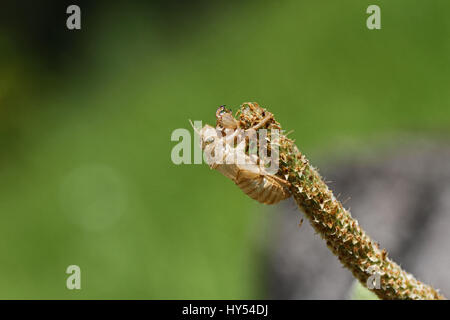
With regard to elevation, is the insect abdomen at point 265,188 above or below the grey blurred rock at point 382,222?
above

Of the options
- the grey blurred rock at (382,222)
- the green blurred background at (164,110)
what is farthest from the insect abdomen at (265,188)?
the green blurred background at (164,110)

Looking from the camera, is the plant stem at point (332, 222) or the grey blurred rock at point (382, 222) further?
the grey blurred rock at point (382, 222)

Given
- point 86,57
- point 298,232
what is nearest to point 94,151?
point 86,57

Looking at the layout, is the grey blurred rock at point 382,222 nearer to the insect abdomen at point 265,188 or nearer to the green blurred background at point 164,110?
the green blurred background at point 164,110

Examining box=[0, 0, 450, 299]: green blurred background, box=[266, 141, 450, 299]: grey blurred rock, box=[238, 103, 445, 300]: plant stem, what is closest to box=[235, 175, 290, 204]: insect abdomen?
box=[238, 103, 445, 300]: plant stem

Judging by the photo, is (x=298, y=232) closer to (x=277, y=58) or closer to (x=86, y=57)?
(x=277, y=58)

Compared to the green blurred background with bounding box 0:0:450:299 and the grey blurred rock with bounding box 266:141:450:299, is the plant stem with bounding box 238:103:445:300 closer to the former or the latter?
the grey blurred rock with bounding box 266:141:450:299

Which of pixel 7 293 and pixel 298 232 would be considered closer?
pixel 298 232
